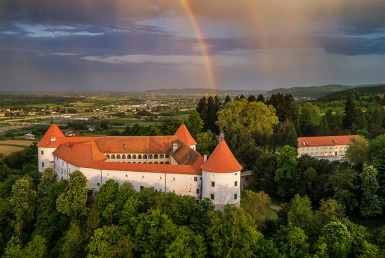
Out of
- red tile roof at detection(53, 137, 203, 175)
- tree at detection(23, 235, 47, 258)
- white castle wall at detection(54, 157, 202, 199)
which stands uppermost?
red tile roof at detection(53, 137, 203, 175)

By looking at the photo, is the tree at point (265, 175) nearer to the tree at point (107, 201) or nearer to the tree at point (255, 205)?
the tree at point (255, 205)

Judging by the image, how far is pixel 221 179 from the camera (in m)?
34.5

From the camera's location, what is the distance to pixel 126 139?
4825 centimetres

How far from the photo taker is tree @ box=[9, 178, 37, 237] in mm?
39281

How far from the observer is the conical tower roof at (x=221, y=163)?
34.4m

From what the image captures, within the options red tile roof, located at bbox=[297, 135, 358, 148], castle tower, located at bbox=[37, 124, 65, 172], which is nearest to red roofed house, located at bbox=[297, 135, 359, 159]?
red tile roof, located at bbox=[297, 135, 358, 148]

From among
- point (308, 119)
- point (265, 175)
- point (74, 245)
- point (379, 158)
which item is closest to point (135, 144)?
point (265, 175)

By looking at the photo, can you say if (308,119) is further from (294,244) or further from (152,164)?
(294,244)

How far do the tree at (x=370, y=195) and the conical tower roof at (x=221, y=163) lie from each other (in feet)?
43.8

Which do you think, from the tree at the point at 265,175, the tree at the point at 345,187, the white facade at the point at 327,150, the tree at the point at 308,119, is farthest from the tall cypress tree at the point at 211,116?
the tree at the point at 345,187

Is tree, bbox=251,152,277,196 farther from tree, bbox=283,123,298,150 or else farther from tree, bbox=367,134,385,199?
tree, bbox=283,123,298,150

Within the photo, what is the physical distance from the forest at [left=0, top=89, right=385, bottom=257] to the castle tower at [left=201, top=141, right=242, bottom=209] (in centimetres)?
170

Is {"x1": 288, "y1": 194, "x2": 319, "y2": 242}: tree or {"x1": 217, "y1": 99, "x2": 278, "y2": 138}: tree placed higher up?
{"x1": 217, "y1": 99, "x2": 278, "y2": 138}: tree

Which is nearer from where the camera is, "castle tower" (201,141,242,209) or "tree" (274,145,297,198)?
"castle tower" (201,141,242,209)
